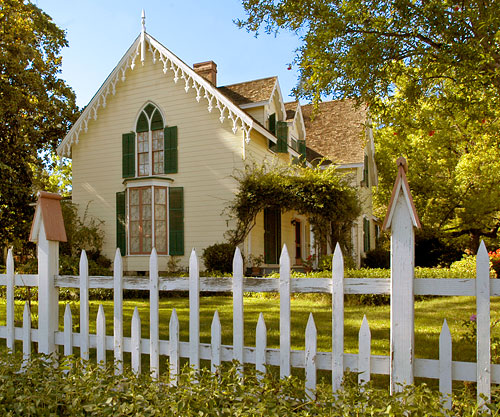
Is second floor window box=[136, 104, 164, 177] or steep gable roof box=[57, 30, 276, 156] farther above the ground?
steep gable roof box=[57, 30, 276, 156]

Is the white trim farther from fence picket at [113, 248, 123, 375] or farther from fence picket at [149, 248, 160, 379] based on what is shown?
fence picket at [149, 248, 160, 379]

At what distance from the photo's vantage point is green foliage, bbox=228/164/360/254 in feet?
47.5

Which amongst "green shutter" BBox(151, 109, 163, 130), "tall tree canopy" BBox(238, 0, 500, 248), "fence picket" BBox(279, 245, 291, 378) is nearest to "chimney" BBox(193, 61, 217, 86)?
"green shutter" BBox(151, 109, 163, 130)

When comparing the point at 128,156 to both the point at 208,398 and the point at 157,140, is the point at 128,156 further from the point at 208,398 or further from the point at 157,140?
the point at 208,398

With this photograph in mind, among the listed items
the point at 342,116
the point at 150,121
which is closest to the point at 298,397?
the point at 150,121

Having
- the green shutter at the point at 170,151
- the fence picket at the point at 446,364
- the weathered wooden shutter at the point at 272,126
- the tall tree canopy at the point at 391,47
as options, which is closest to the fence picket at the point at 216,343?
the fence picket at the point at 446,364

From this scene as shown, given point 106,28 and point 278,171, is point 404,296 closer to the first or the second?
point 106,28

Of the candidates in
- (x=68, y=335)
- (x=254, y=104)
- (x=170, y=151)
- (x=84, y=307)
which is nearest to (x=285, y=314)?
(x=84, y=307)

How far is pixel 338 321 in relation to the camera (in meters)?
3.02

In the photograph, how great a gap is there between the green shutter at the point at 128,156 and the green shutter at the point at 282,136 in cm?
522

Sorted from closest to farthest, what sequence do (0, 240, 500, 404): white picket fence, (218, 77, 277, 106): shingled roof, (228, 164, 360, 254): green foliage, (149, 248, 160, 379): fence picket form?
(0, 240, 500, 404): white picket fence, (149, 248, 160, 379): fence picket, (228, 164, 360, 254): green foliage, (218, 77, 277, 106): shingled roof

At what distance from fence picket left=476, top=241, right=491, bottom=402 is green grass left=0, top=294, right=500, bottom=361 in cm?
297

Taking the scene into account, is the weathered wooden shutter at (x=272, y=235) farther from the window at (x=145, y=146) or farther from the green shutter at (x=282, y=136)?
the window at (x=145, y=146)

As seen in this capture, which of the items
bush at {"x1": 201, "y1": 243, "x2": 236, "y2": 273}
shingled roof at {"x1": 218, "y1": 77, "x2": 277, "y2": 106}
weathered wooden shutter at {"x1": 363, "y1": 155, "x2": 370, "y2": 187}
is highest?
shingled roof at {"x1": 218, "y1": 77, "x2": 277, "y2": 106}
